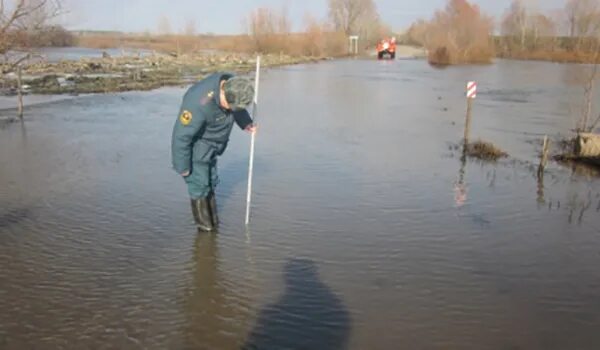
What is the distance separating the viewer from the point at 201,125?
5.94 metres

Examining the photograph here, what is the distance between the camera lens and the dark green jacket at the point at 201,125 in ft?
Answer: 19.2

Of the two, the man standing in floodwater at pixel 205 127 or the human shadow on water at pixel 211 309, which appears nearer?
the human shadow on water at pixel 211 309

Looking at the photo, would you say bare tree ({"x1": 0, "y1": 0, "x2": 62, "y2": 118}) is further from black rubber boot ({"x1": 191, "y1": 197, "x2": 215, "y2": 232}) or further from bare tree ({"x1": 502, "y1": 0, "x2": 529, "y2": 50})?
bare tree ({"x1": 502, "y1": 0, "x2": 529, "y2": 50})

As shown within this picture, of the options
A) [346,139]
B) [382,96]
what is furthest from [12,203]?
[382,96]

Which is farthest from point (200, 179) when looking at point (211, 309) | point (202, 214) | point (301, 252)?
point (211, 309)

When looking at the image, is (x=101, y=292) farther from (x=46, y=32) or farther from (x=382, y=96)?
(x=382, y=96)

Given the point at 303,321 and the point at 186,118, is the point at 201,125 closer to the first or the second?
the point at 186,118

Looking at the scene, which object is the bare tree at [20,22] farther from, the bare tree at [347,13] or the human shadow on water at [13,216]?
the bare tree at [347,13]

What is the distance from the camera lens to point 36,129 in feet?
48.2

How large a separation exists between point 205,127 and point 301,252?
5.72 feet

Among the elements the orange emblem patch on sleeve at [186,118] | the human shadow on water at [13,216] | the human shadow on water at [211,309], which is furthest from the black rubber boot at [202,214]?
the human shadow on water at [13,216]

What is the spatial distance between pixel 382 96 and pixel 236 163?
16.4 meters

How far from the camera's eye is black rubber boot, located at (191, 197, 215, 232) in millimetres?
6571

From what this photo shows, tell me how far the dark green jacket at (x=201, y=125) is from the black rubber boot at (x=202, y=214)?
552 millimetres
